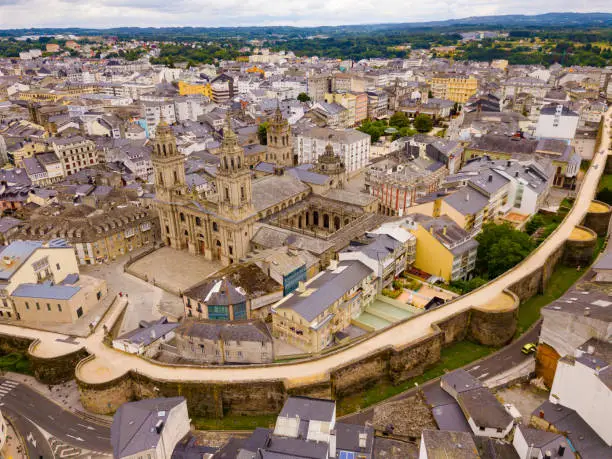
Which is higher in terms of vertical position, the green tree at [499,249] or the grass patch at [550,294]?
the green tree at [499,249]

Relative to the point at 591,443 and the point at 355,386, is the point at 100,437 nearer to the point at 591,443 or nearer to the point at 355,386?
the point at 355,386

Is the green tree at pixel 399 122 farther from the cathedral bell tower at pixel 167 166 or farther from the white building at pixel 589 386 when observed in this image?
the white building at pixel 589 386

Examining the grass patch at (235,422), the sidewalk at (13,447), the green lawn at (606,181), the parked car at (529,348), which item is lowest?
the sidewalk at (13,447)

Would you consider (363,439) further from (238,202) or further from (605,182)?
(605,182)

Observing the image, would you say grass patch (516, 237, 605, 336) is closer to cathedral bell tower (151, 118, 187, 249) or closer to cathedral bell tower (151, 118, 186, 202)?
cathedral bell tower (151, 118, 187, 249)

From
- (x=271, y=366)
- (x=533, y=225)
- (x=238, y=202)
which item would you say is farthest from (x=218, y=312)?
(x=533, y=225)

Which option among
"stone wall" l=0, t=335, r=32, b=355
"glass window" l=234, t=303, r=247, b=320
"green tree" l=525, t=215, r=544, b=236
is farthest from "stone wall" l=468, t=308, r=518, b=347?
"stone wall" l=0, t=335, r=32, b=355

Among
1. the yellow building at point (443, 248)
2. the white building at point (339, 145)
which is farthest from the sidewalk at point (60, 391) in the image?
the white building at point (339, 145)
